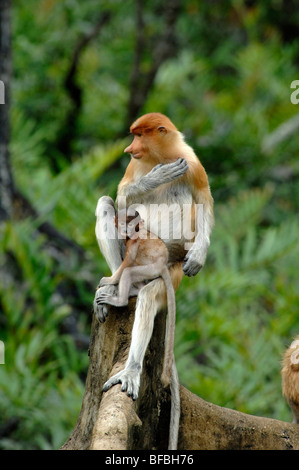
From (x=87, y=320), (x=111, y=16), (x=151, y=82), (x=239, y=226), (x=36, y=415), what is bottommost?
(x=36, y=415)

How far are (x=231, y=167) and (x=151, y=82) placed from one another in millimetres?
1382

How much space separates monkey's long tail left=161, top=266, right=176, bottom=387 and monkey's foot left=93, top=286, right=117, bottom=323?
200mm

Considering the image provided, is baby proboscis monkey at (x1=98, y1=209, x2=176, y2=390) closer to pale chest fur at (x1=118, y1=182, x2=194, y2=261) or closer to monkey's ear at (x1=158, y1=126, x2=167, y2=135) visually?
pale chest fur at (x1=118, y1=182, x2=194, y2=261)

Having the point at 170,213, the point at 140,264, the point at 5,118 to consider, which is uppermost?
the point at 5,118

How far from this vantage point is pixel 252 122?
775cm

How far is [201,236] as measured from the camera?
2629mm

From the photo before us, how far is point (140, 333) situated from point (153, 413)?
1.35ft

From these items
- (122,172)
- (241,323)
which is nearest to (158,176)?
(241,323)

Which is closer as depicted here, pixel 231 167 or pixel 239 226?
pixel 239 226

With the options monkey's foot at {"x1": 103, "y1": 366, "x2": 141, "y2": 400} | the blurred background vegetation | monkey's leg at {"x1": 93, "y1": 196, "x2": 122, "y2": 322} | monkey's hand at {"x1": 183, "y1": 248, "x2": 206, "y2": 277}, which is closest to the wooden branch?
the blurred background vegetation

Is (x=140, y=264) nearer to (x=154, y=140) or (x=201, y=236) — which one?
(x=201, y=236)

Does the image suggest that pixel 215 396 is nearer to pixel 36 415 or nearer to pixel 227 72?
pixel 36 415

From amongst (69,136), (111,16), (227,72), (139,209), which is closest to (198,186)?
(139,209)

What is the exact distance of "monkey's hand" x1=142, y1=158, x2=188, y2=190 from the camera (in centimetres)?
250
